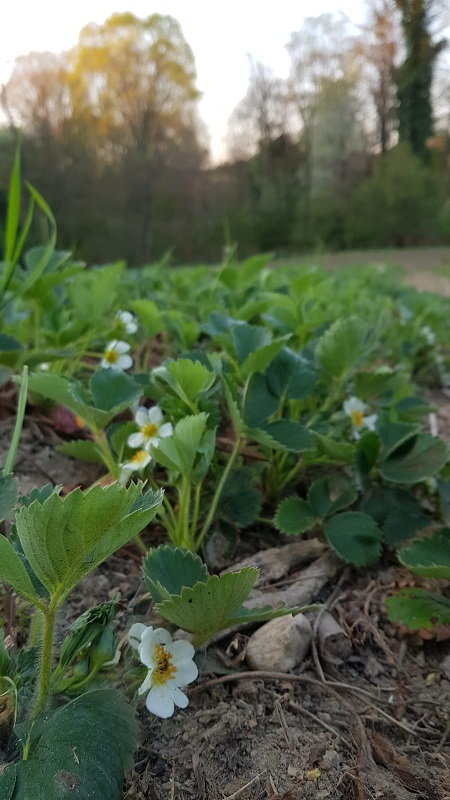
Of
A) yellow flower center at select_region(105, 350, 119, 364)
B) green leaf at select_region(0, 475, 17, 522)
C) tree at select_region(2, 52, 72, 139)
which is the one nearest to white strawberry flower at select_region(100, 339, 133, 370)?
yellow flower center at select_region(105, 350, 119, 364)

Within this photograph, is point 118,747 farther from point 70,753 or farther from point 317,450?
point 317,450

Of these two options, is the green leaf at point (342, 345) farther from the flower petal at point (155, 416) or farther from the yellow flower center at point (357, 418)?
the flower petal at point (155, 416)

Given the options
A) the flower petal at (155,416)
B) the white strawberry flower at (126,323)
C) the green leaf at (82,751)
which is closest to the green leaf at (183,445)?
the flower petal at (155,416)

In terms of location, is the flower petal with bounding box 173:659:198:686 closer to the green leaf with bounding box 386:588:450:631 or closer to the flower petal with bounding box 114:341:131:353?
the green leaf with bounding box 386:588:450:631

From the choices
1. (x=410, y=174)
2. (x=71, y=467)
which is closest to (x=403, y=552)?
(x=71, y=467)

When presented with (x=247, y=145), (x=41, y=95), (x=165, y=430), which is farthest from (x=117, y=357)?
(x=247, y=145)
